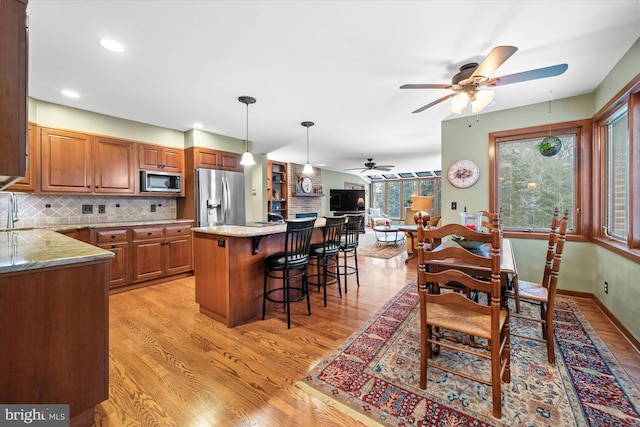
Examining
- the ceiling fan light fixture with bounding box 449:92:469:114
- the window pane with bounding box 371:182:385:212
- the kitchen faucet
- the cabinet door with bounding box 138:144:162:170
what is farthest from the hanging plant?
the window pane with bounding box 371:182:385:212

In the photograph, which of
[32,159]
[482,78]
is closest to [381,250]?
[482,78]

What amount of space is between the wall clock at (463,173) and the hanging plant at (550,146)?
0.74 metres

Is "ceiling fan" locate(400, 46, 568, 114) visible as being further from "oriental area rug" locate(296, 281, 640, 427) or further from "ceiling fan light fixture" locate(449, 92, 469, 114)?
"oriental area rug" locate(296, 281, 640, 427)

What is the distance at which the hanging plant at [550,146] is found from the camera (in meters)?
3.14

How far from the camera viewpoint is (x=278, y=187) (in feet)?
26.6

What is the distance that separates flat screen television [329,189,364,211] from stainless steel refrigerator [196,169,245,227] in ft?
17.8

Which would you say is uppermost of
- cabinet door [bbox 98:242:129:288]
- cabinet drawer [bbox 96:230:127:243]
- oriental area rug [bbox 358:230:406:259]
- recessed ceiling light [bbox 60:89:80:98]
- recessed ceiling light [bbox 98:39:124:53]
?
recessed ceiling light [bbox 60:89:80:98]

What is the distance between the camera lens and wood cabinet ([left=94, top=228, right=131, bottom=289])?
3320mm

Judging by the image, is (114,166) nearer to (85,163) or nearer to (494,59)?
(85,163)

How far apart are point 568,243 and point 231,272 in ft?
12.8

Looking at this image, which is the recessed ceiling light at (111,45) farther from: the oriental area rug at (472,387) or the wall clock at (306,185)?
the wall clock at (306,185)

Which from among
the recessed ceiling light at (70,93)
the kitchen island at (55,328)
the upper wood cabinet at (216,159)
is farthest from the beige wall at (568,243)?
the recessed ceiling light at (70,93)

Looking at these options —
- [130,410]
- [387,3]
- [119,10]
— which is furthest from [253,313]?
[387,3]

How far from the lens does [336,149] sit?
621 cm
